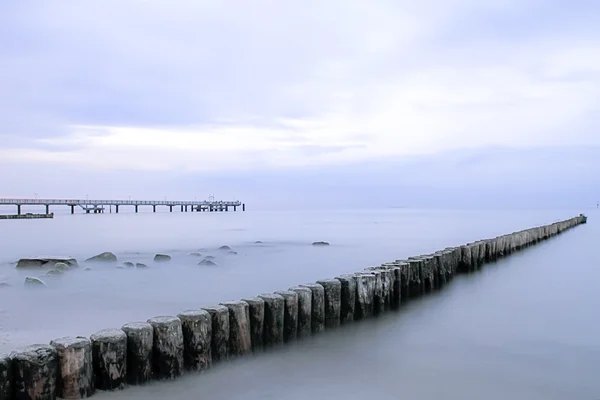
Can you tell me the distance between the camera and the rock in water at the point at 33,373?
3.89m

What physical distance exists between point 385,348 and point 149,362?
2.87 m

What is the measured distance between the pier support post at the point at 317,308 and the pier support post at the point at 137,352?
234 cm

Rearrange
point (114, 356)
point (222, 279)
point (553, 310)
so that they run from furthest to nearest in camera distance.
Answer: point (222, 279) → point (553, 310) → point (114, 356)

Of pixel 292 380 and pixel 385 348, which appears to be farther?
pixel 385 348

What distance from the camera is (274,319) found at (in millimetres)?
5750

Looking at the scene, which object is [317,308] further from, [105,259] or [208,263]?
[105,259]

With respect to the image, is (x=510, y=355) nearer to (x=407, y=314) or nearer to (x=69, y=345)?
(x=407, y=314)

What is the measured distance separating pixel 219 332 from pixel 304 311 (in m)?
1.34

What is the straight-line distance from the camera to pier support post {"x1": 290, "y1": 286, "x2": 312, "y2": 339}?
6145mm

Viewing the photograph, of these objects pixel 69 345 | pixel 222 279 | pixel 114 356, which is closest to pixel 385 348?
pixel 114 356

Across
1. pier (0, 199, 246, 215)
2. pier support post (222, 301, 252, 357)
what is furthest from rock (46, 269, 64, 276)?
pier (0, 199, 246, 215)

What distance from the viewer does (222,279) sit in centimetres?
1323

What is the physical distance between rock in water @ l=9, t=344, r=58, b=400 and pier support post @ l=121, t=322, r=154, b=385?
0.64 metres

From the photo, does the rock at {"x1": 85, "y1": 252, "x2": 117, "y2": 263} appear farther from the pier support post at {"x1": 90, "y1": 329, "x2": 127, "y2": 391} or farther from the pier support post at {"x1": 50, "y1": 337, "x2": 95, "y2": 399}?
the pier support post at {"x1": 50, "y1": 337, "x2": 95, "y2": 399}
